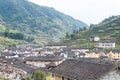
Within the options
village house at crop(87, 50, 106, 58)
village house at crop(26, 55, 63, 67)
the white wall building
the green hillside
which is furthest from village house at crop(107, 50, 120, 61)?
the green hillside

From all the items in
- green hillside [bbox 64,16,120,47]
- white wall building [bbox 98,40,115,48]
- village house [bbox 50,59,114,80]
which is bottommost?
village house [bbox 50,59,114,80]

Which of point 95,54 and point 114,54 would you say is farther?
point 95,54

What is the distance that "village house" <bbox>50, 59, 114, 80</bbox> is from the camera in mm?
28109

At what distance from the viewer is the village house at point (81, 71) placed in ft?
92.2

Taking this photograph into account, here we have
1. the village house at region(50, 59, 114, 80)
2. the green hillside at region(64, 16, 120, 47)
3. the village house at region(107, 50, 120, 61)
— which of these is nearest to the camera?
the village house at region(50, 59, 114, 80)

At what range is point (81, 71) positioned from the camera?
30594 mm

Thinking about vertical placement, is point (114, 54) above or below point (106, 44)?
below

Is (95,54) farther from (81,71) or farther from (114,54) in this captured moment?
(81,71)

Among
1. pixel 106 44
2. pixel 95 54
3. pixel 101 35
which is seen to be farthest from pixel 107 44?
pixel 95 54

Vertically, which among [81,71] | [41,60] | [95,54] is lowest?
[41,60]

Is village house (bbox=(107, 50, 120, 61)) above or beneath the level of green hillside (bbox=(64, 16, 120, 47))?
beneath

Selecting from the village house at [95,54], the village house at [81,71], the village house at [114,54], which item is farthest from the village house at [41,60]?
the village house at [81,71]

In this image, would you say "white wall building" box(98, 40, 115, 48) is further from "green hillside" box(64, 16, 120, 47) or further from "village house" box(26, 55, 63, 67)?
→ "village house" box(26, 55, 63, 67)

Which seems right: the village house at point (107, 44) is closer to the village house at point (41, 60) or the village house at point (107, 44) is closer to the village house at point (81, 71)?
the village house at point (41, 60)
